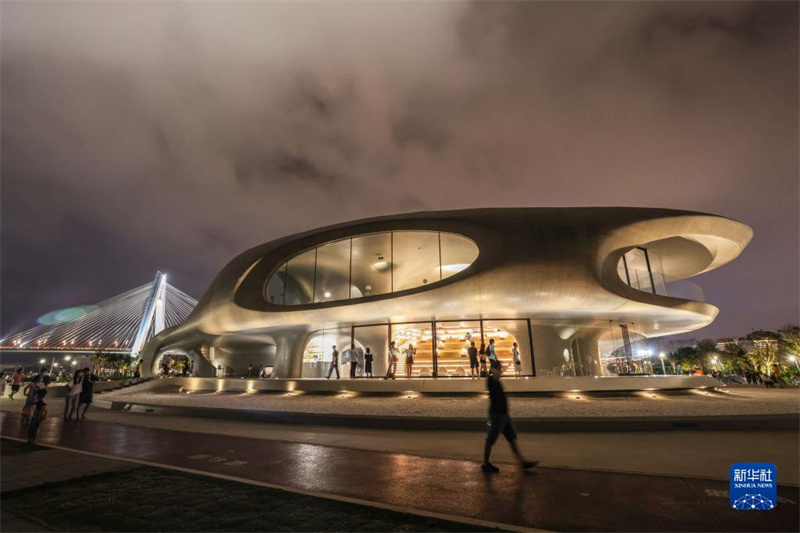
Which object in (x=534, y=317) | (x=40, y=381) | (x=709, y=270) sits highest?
(x=709, y=270)

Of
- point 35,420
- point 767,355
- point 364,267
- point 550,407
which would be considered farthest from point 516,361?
point 767,355

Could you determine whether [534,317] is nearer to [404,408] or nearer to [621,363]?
[621,363]

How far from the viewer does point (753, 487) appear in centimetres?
481

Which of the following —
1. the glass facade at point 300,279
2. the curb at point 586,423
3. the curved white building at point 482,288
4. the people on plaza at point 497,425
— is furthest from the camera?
the glass facade at point 300,279

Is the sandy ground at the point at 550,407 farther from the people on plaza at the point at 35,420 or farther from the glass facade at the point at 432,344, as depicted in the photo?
the people on plaza at the point at 35,420

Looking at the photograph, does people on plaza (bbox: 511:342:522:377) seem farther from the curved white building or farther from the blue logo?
the blue logo

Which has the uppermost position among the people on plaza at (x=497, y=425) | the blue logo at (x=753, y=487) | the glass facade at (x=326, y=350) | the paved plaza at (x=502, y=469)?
the glass facade at (x=326, y=350)

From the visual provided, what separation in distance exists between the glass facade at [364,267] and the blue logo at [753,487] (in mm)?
17840

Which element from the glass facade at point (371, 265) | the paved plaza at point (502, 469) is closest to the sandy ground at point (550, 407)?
the paved plaza at point (502, 469)

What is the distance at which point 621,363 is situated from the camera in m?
21.9

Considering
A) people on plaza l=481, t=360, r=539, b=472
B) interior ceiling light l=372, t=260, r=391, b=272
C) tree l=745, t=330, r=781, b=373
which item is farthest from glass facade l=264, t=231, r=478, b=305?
tree l=745, t=330, r=781, b=373

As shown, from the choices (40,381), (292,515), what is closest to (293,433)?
(292,515)

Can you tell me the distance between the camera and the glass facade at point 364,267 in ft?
77.8

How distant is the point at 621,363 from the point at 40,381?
2534 centimetres
